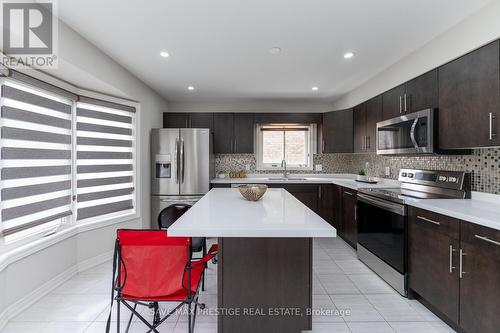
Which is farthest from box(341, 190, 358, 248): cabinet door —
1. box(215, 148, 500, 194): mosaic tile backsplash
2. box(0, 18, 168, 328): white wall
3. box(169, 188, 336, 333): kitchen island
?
box(0, 18, 168, 328): white wall

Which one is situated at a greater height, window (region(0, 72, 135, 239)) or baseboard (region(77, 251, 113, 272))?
window (region(0, 72, 135, 239))

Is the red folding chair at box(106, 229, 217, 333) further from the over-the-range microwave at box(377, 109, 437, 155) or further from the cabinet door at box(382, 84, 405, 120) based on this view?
the cabinet door at box(382, 84, 405, 120)

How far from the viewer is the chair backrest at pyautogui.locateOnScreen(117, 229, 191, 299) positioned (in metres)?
1.44

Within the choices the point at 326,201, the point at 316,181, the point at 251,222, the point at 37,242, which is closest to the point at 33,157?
the point at 37,242

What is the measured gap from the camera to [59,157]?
2639 millimetres

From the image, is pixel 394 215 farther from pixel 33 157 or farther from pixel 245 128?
pixel 33 157

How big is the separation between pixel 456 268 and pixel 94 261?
3.50 metres

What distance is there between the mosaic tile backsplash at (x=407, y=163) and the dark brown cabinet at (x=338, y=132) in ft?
1.35

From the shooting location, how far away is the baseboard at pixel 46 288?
6.61 ft

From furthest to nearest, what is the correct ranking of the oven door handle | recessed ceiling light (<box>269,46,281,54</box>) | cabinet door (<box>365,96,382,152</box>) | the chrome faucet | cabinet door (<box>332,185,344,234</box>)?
1. the chrome faucet
2. cabinet door (<box>332,185,344,234</box>)
3. cabinet door (<box>365,96,382,152</box>)
4. recessed ceiling light (<box>269,46,281,54</box>)
5. the oven door handle

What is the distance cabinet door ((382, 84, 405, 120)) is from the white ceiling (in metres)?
0.36

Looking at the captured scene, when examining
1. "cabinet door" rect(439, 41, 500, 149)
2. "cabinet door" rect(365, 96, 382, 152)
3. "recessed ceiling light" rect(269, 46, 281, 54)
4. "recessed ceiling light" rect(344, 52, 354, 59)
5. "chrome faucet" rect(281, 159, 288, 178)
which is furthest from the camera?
"chrome faucet" rect(281, 159, 288, 178)

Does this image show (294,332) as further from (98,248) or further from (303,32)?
(98,248)
